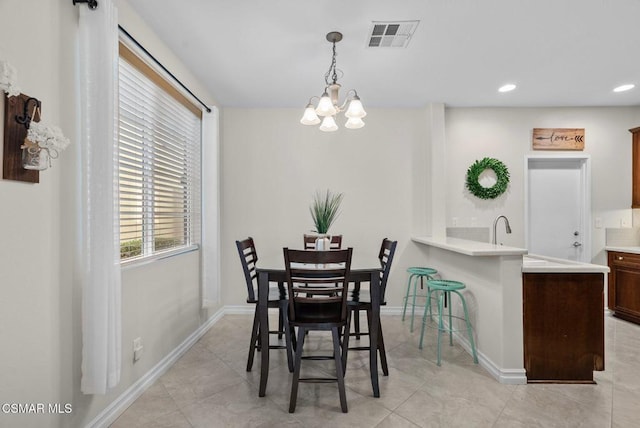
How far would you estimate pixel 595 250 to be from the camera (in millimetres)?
4234

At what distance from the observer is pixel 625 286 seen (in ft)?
12.7

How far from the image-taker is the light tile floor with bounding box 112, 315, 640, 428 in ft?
6.66

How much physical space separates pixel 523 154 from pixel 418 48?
2.43 m

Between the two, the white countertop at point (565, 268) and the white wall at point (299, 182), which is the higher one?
the white wall at point (299, 182)

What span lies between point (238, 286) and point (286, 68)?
267cm

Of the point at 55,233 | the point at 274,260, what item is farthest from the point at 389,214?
the point at 55,233

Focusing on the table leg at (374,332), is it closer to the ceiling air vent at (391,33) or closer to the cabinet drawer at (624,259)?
the ceiling air vent at (391,33)

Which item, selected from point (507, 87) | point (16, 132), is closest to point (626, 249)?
point (507, 87)

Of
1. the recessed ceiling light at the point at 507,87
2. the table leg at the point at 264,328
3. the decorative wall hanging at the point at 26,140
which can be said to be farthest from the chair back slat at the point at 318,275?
the recessed ceiling light at the point at 507,87

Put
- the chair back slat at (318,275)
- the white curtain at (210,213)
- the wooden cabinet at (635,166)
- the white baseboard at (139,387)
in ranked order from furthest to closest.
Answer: the wooden cabinet at (635,166)
the white curtain at (210,213)
the chair back slat at (318,275)
the white baseboard at (139,387)

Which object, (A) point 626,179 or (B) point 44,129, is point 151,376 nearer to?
(B) point 44,129

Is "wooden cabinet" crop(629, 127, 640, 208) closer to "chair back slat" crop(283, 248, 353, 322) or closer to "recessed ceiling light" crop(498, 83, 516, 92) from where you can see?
"recessed ceiling light" crop(498, 83, 516, 92)

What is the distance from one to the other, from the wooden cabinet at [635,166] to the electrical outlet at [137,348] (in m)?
5.62

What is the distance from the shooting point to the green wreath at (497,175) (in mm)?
4164
